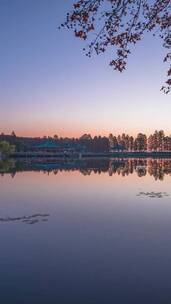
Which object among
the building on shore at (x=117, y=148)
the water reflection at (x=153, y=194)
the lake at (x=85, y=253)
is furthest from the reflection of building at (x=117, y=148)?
the lake at (x=85, y=253)

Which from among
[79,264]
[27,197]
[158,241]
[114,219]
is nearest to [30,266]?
[79,264]

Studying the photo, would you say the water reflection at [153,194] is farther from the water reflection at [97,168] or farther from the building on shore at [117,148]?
the building on shore at [117,148]

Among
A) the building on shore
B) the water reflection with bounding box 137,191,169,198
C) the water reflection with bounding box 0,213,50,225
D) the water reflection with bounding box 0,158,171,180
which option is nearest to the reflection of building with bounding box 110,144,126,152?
the building on shore

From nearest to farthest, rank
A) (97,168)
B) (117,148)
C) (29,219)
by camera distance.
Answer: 1. (29,219)
2. (97,168)
3. (117,148)

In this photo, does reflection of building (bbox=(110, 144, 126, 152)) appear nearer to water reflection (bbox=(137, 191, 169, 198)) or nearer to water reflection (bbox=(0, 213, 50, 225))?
water reflection (bbox=(137, 191, 169, 198))

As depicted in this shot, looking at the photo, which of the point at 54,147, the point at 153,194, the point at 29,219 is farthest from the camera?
the point at 54,147

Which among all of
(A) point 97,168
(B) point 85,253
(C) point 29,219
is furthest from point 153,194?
(A) point 97,168

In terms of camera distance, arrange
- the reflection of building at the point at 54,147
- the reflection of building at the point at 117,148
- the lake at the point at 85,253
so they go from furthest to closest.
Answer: the reflection of building at the point at 117,148 → the reflection of building at the point at 54,147 → the lake at the point at 85,253

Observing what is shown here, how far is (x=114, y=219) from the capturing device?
57.1 ft

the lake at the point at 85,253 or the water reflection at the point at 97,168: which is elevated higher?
the lake at the point at 85,253

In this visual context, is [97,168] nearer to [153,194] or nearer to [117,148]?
[153,194]

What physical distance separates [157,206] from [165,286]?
1226 cm

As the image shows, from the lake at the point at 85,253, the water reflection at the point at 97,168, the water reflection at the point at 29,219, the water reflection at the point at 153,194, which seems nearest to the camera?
the lake at the point at 85,253

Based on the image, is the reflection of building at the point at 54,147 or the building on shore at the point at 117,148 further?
the building on shore at the point at 117,148
